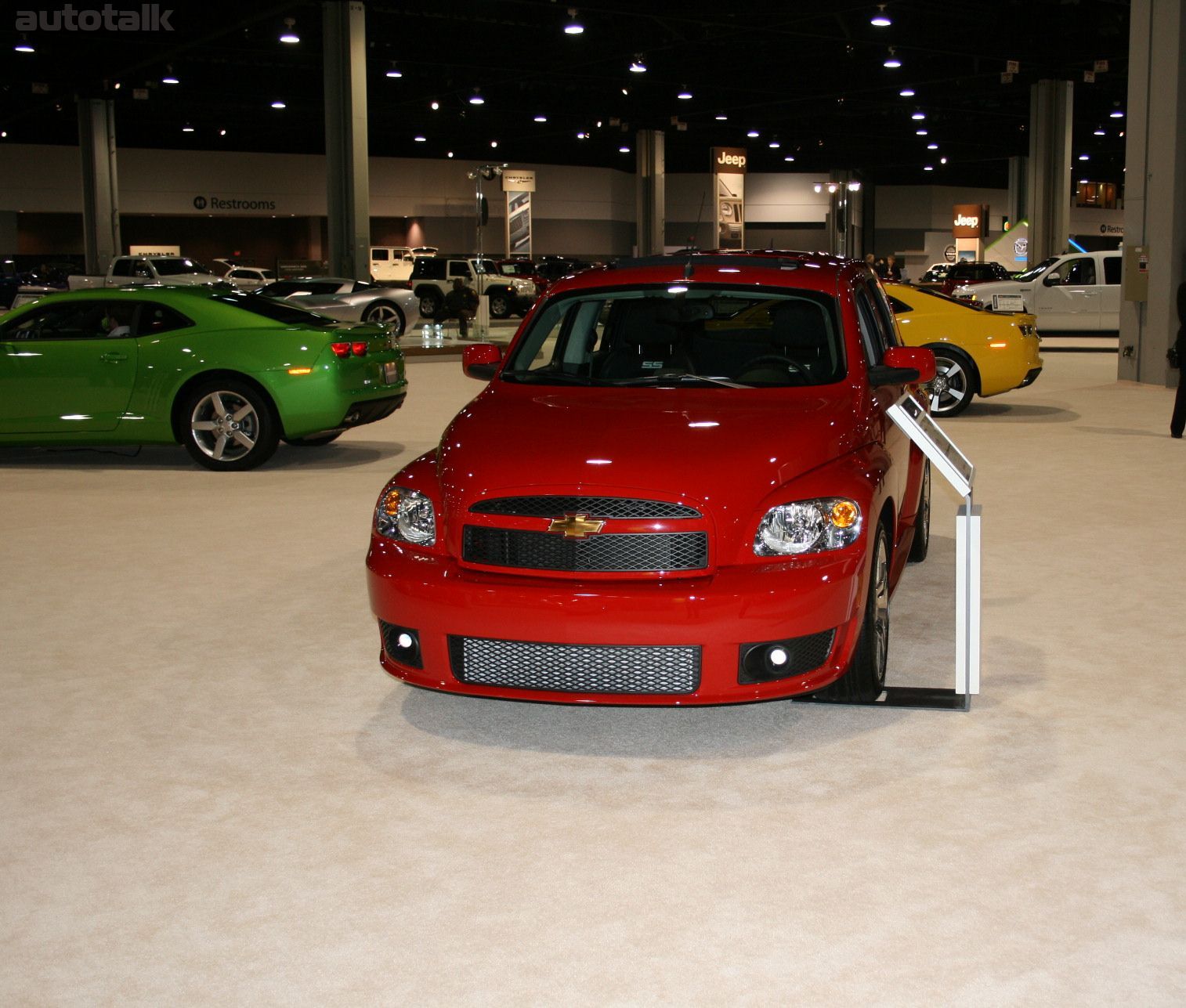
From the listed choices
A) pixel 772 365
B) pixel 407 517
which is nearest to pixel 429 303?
pixel 772 365

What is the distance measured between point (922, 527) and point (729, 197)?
1259 inches

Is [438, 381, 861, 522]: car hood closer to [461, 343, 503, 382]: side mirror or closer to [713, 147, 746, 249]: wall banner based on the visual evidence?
[461, 343, 503, 382]: side mirror

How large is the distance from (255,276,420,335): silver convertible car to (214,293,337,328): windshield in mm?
13615

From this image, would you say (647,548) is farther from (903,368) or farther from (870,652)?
(903,368)

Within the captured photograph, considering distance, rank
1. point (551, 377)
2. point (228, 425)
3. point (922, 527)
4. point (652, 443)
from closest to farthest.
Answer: point (652, 443), point (551, 377), point (922, 527), point (228, 425)

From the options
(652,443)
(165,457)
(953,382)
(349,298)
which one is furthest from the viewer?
(349,298)

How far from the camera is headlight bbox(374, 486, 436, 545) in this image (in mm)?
4953

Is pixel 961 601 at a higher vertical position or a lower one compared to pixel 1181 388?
lower

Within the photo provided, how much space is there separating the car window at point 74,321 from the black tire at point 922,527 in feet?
21.8

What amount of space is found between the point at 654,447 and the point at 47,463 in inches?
332

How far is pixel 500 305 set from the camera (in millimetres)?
37875

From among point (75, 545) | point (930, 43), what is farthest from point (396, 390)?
point (930, 43)

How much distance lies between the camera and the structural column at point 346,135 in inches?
1043

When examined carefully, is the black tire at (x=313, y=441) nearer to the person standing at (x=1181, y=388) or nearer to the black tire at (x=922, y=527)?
the black tire at (x=922, y=527)
